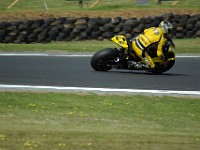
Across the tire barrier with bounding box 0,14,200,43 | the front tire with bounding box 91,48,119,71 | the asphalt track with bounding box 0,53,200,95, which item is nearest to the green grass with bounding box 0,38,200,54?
the tire barrier with bounding box 0,14,200,43

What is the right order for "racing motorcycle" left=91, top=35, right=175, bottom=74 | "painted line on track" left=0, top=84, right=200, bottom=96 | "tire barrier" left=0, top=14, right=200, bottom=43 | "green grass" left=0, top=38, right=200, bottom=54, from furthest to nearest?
"tire barrier" left=0, top=14, right=200, bottom=43 → "green grass" left=0, top=38, right=200, bottom=54 → "racing motorcycle" left=91, top=35, right=175, bottom=74 → "painted line on track" left=0, top=84, right=200, bottom=96

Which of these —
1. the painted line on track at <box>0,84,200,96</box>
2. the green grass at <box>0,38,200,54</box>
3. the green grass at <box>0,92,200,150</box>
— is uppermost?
the green grass at <box>0,92,200,150</box>

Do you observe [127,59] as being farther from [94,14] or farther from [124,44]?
[94,14]

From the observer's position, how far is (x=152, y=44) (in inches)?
568

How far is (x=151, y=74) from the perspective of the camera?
14.8m

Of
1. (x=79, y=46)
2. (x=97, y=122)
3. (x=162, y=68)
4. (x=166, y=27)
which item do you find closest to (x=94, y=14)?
(x=79, y=46)

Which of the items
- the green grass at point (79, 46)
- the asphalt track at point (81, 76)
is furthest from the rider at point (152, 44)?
the green grass at point (79, 46)

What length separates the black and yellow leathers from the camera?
14344 millimetres

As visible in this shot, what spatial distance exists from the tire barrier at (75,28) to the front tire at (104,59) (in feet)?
20.9

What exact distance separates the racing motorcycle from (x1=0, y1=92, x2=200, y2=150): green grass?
3.18 m

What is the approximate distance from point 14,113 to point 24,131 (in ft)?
5.06

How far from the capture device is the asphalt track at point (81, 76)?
41.3 ft

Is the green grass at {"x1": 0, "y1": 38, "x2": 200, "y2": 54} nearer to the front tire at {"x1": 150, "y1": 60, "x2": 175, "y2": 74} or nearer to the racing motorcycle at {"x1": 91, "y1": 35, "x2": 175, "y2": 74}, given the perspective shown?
the racing motorcycle at {"x1": 91, "y1": 35, "x2": 175, "y2": 74}

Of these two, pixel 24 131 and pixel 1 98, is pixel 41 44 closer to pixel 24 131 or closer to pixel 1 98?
pixel 1 98
